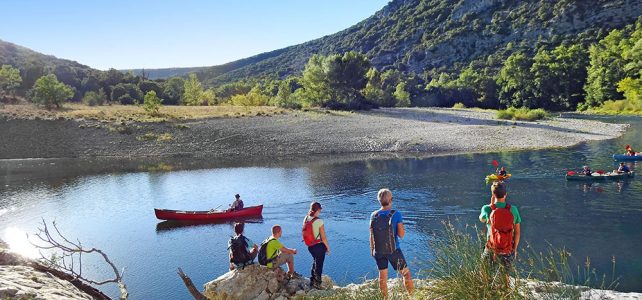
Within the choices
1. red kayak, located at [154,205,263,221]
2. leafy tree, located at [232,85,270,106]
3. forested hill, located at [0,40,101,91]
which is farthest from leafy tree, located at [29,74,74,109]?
red kayak, located at [154,205,263,221]

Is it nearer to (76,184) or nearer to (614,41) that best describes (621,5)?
(614,41)

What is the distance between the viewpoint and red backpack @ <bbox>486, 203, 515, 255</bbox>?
29.0 ft

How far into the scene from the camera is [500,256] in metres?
8.82

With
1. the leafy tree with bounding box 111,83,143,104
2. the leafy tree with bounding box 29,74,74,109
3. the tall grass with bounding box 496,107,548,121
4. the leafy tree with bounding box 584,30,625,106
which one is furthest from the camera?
the leafy tree with bounding box 111,83,143,104

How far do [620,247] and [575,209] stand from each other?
673cm

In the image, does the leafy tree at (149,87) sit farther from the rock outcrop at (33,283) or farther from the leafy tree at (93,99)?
the rock outcrop at (33,283)

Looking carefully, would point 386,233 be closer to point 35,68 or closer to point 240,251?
point 240,251

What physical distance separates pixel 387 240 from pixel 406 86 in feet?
417

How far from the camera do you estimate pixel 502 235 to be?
29.2ft

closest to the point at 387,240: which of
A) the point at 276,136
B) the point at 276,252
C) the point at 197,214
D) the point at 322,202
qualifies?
the point at 276,252

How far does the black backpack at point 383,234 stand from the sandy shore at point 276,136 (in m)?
41.0

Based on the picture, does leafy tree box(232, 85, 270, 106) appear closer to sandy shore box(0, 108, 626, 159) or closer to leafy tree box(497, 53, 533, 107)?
sandy shore box(0, 108, 626, 159)

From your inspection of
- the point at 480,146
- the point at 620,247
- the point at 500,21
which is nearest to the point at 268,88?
the point at 480,146

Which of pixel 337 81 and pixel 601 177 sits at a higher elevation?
pixel 337 81
